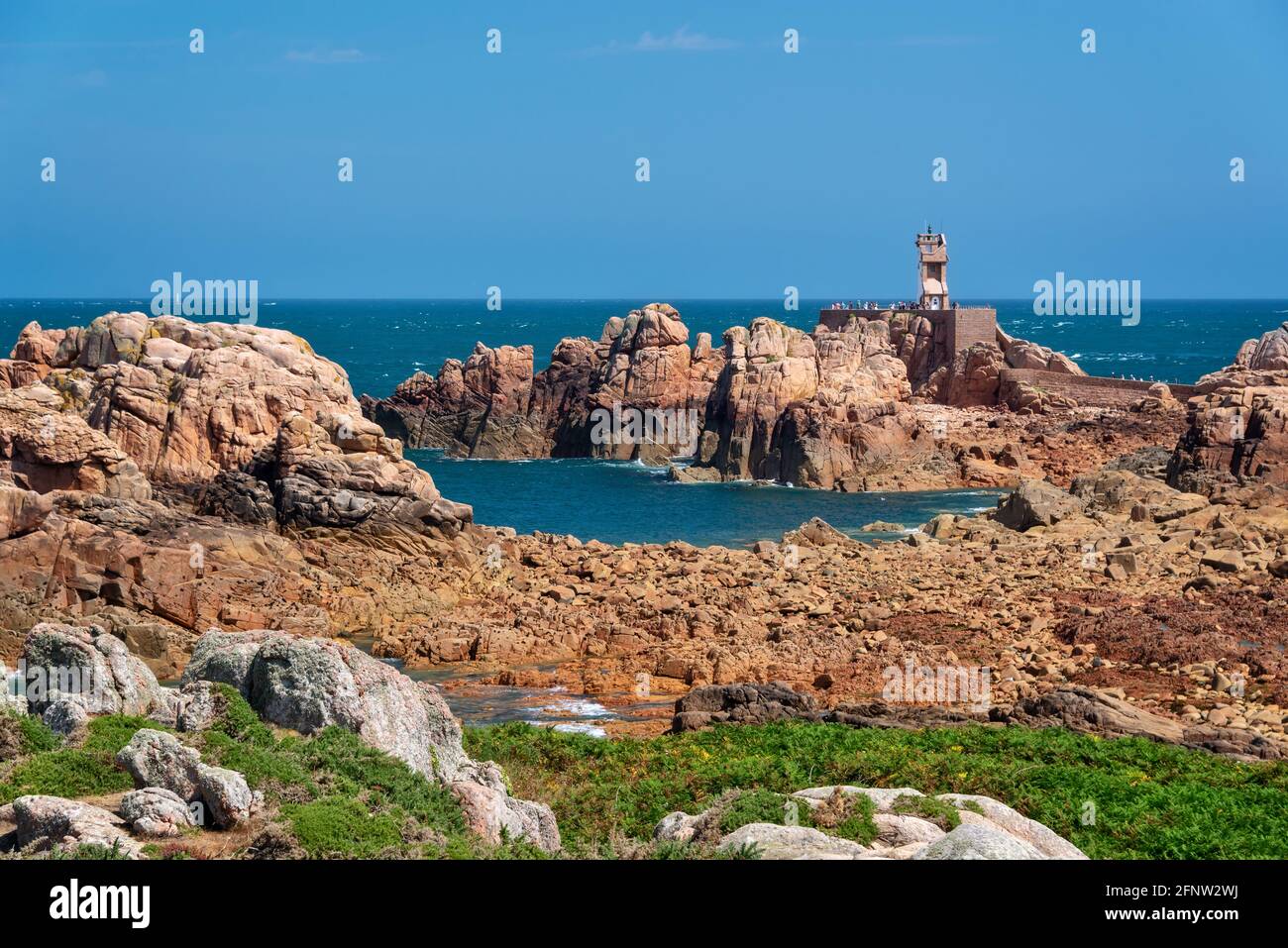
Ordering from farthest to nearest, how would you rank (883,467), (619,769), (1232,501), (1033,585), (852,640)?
1. (883,467)
2. (1232,501)
3. (1033,585)
4. (852,640)
5. (619,769)

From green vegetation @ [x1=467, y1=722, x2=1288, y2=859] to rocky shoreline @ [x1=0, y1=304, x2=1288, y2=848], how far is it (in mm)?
1607

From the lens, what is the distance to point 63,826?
432 inches

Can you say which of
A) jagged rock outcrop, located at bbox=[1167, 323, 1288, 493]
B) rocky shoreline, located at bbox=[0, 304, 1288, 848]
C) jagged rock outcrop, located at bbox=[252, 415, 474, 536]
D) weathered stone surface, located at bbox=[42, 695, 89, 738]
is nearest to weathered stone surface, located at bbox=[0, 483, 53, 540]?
rocky shoreline, located at bbox=[0, 304, 1288, 848]

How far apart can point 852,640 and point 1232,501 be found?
18242 millimetres

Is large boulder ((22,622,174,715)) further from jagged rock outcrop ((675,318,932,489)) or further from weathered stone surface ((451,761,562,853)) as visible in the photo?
jagged rock outcrop ((675,318,932,489))

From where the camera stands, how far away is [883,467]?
2245 inches

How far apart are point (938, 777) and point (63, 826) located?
9.21m

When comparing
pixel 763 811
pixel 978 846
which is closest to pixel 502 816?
pixel 763 811

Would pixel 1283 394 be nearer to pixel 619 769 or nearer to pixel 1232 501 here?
pixel 1232 501

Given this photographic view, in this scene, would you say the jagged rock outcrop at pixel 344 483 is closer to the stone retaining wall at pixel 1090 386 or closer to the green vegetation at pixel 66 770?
the green vegetation at pixel 66 770

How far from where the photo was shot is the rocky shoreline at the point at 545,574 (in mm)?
24453

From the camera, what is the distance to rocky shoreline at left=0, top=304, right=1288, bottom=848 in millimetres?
24453

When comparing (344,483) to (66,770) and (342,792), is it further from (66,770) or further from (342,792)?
(342,792)
